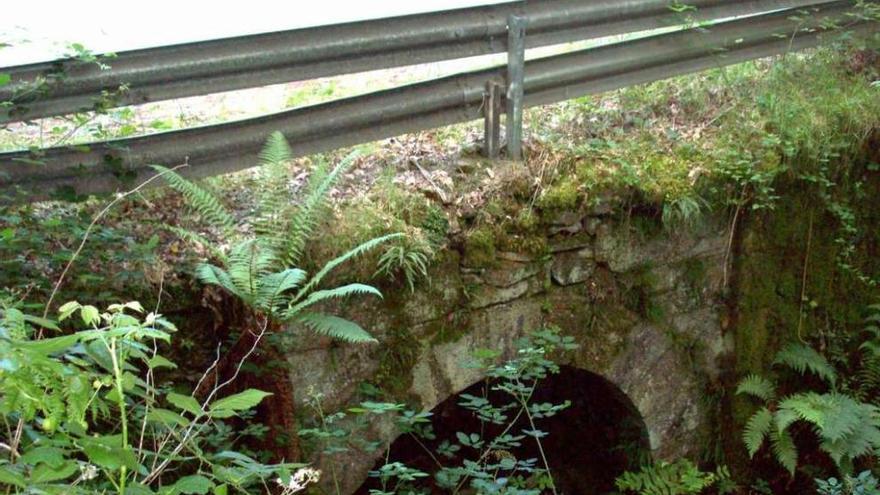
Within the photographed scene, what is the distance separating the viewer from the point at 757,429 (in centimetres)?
649

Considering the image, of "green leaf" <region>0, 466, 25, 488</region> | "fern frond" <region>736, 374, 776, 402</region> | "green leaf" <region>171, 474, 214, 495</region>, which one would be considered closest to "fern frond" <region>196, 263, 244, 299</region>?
"green leaf" <region>171, 474, 214, 495</region>

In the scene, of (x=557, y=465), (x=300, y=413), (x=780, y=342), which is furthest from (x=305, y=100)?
(x=780, y=342)

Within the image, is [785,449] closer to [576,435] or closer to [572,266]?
[576,435]

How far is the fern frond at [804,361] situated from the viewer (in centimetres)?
664

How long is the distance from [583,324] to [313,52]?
2.56 meters

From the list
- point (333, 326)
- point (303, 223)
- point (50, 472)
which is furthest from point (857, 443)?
point (50, 472)

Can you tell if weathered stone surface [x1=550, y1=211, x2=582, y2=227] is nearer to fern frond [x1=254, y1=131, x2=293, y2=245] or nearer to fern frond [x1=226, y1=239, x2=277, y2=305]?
fern frond [x1=254, y1=131, x2=293, y2=245]

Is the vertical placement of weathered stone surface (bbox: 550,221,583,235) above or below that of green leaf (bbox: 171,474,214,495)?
above

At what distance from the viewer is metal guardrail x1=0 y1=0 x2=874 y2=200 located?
192 inches

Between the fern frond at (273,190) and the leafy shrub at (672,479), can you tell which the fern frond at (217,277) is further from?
the leafy shrub at (672,479)

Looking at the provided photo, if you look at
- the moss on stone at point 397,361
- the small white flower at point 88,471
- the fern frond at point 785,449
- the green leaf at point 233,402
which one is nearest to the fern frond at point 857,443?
the fern frond at point 785,449

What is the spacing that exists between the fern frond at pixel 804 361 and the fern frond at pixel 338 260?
334 centimetres

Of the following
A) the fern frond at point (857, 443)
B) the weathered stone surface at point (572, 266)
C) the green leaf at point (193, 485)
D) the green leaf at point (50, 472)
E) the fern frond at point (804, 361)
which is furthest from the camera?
A: the fern frond at point (804, 361)

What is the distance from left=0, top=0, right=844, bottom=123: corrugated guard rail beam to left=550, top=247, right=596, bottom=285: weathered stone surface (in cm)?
144
